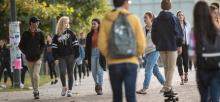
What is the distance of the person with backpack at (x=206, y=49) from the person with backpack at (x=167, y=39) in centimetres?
400

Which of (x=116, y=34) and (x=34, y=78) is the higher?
(x=116, y=34)

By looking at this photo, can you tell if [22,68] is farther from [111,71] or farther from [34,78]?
A: [111,71]

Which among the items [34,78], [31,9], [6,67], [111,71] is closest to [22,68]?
[6,67]

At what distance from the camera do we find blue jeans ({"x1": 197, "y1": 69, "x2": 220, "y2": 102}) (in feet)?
30.1

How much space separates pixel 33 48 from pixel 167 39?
355cm

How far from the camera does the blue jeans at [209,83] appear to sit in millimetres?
9172

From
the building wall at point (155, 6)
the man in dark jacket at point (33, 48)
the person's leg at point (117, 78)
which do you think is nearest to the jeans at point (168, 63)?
the man in dark jacket at point (33, 48)

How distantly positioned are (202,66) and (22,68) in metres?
13.3

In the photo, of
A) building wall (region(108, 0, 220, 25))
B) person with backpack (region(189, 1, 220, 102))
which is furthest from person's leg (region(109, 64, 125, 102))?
building wall (region(108, 0, 220, 25))

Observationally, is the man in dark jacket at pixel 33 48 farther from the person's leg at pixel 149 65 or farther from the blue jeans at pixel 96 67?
the person's leg at pixel 149 65

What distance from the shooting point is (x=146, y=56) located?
15.3 meters

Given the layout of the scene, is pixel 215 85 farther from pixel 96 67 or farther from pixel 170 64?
pixel 96 67

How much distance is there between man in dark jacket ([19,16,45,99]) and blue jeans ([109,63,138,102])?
253 inches

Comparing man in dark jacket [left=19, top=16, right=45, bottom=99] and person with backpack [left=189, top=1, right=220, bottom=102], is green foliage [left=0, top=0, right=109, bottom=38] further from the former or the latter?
person with backpack [left=189, top=1, right=220, bottom=102]
